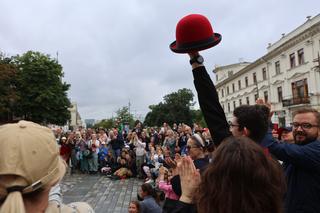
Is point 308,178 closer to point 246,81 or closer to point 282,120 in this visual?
point 282,120

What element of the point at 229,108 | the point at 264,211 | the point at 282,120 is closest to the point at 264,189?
the point at 264,211

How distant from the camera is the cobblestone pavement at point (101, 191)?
880cm

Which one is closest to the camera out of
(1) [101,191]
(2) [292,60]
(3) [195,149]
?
(3) [195,149]

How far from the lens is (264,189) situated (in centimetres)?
122

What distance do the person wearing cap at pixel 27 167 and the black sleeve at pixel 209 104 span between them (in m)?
1.02

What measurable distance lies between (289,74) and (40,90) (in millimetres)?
30462

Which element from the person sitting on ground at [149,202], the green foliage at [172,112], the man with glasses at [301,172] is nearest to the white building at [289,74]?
the green foliage at [172,112]

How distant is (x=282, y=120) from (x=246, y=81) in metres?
14.3

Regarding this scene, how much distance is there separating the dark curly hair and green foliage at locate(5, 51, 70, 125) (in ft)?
120

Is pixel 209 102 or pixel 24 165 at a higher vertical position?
pixel 209 102

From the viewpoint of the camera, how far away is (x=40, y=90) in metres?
37.7

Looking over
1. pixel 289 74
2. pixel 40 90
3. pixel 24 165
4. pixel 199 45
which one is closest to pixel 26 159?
pixel 24 165

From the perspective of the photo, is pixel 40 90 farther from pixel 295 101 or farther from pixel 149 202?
pixel 149 202

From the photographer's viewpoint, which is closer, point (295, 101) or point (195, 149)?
point (195, 149)
